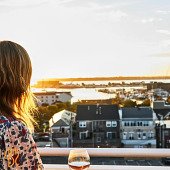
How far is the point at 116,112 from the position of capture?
15.3 metres

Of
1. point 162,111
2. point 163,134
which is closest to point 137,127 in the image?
point 163,134

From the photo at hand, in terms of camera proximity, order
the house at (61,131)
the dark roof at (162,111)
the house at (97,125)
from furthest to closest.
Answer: the dark roof at (162,111) < the house at (97,125) < the house at (61,131)

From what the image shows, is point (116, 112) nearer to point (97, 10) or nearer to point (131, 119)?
point (131, 119)

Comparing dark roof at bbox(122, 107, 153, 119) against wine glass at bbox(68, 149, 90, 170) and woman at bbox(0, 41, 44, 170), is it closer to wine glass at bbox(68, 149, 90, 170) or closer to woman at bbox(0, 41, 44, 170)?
wine glass at bbox(68, 149, 90, 170)

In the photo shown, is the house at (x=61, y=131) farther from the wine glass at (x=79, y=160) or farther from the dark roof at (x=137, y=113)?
the wine glass at (x=79, y=160)

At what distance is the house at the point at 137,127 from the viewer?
14898 millimetres

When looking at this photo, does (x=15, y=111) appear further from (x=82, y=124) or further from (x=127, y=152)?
(x=82, y=124)

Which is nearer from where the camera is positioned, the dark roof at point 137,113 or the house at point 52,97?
the dark roof at point 137,113

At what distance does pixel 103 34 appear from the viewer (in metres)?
30.2

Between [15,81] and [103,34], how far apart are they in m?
29.6

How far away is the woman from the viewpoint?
778mm

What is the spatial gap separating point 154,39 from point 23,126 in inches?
1176

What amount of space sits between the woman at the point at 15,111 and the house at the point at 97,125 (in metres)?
14.0

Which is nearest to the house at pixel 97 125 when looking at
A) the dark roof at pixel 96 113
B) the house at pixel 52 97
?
the dark roof at pixel 96 113
